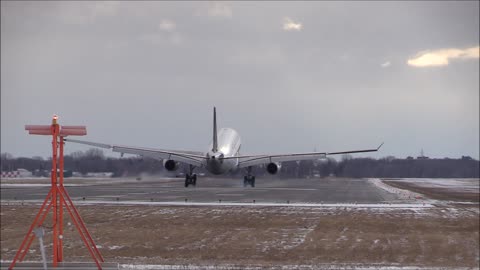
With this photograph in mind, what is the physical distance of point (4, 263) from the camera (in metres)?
15.1

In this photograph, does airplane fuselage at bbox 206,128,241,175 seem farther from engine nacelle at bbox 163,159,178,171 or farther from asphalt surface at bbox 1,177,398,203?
engine nacelle at bbox 163,159,178,171

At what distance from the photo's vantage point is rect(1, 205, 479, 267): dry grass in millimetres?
19688

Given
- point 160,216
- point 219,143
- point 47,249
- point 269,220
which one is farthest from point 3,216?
point 219,143

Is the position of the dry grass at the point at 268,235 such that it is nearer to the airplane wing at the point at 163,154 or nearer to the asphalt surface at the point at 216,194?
the asphalt surface at the point at 216,194

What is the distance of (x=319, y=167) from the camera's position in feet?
334

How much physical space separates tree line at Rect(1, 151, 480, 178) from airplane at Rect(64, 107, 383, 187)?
9.48 metres

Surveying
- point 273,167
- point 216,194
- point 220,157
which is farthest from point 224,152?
point 216,194

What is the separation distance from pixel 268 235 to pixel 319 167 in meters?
78.5

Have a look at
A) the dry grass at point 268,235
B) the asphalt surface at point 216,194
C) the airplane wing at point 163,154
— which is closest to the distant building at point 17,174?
the asphalt surface at point 216,194

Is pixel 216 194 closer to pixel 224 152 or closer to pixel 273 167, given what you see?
pixel 224 152

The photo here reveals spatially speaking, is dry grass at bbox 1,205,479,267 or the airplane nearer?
dry grass at bbox 1,205,479,267

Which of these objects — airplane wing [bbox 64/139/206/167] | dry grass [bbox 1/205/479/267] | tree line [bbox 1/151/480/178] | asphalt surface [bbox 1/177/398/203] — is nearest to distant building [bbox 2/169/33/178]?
tree line [bbox 1/151/480/178]

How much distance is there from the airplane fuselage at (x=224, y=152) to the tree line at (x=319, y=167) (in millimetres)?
8896

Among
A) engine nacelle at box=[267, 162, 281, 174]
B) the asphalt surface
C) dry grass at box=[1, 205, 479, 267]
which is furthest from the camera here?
engine nacelle at box=[267, 162, 281, 174]
